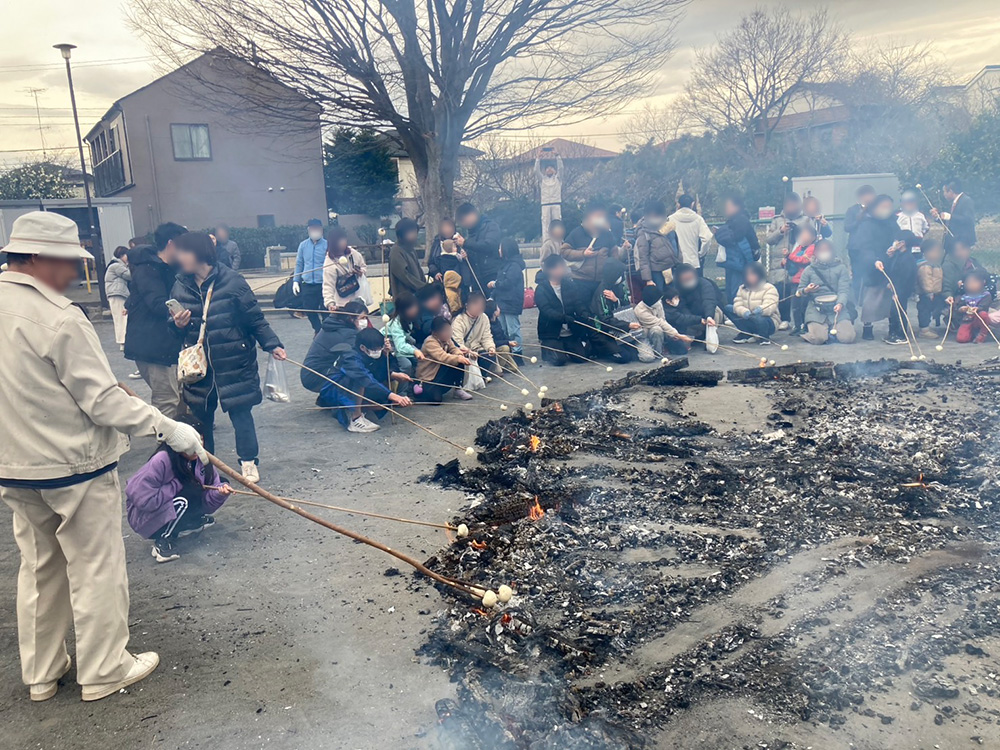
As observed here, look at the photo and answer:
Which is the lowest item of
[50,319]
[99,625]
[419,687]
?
[419,687]

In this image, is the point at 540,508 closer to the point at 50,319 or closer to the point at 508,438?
the point at 508,438

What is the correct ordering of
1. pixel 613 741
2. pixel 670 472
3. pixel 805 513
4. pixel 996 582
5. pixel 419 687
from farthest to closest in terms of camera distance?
pixel 670 472 → pixel 805 513 → pixel 996 582 → pixel 419 687 → pixel 613 741

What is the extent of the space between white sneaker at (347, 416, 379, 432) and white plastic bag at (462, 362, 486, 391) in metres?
1.53

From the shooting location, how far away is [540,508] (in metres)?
5.07

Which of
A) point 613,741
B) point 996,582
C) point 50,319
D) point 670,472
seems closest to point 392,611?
point 613,741

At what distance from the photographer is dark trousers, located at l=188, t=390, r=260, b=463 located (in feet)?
18.1

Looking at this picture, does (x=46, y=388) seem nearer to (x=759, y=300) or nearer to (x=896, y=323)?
(x=759, y=300)

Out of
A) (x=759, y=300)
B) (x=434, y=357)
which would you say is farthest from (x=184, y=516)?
(x=759, y=300)

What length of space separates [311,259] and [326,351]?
2.47 m

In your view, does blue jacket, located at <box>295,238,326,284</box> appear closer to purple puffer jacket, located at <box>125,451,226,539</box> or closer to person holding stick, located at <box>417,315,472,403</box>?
person holding stick, located at <box>417,315,472,403</box>

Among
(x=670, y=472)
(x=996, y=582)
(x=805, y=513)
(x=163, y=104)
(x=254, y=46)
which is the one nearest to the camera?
(x=996, y=582)

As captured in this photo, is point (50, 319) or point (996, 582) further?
point (996, 582)

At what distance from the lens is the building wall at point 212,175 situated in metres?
29.5

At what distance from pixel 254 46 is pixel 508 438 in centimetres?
1026
